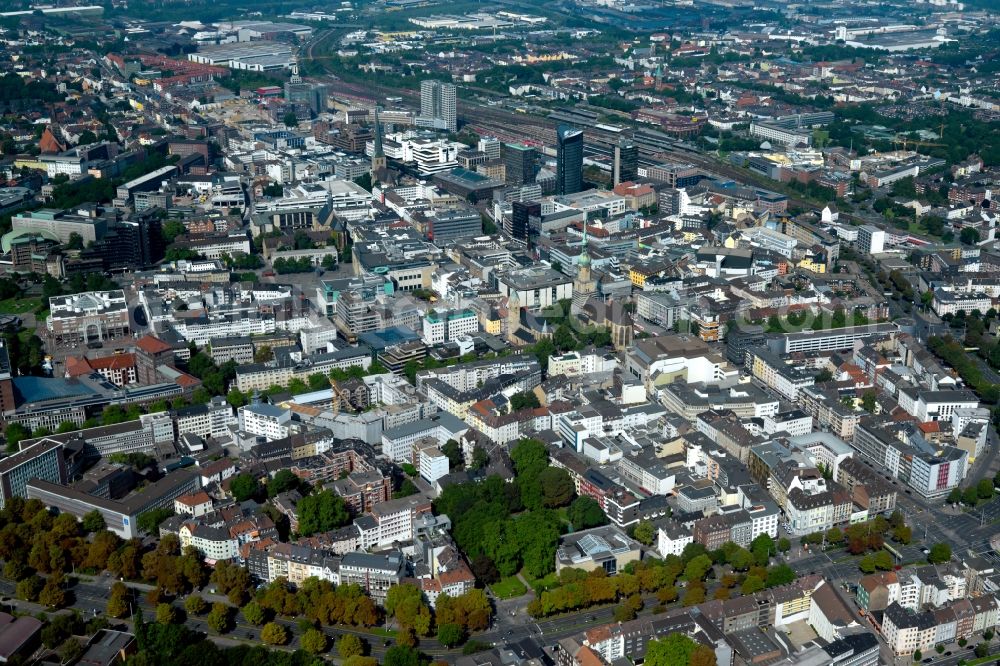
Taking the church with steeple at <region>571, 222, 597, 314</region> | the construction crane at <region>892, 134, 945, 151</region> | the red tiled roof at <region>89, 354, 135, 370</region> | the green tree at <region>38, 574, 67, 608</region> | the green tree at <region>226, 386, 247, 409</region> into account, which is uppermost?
the construction crane at <region>892, 134, 945, 151</region>

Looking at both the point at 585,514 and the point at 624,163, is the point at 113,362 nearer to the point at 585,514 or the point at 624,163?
the point at 585,514

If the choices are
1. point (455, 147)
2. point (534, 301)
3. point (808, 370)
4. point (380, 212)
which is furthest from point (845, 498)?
point (455, 147)

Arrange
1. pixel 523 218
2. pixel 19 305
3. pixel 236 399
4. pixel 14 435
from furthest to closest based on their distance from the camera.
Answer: pixel 523 218 → pixel 19 305 → pixel 236 399 → pixel 14 435

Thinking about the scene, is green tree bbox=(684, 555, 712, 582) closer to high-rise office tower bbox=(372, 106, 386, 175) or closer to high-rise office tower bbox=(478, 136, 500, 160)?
high-rise office tower bbox=(372, 106, 386, 175)

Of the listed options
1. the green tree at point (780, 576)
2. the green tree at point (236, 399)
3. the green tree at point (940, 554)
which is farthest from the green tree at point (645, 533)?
the green tree at point (236, 399)

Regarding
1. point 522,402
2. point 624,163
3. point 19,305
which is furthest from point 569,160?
point 19,305

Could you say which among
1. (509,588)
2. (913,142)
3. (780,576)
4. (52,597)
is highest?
(913,142)

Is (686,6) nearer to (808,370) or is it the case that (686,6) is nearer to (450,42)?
(450,42)

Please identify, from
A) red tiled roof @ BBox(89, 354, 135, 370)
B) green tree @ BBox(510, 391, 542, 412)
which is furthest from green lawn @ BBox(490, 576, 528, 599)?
red tiled roof @ BBox(89, 354, 135, 370)
